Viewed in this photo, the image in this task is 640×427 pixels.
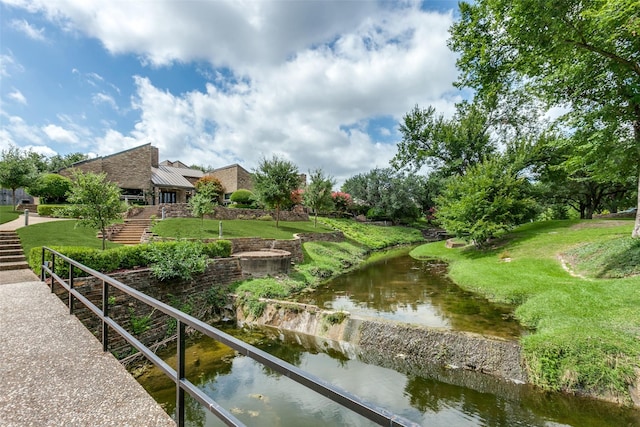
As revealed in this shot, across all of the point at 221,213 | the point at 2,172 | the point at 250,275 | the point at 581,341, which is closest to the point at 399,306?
the point at 581,341

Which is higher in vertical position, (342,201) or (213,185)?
(213,185)

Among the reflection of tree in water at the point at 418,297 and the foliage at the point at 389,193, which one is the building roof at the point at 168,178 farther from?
the reflection of tree in water at the point at 418,297

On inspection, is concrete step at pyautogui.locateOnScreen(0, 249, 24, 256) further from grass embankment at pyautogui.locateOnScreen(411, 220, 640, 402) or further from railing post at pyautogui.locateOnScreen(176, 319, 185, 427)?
grass embankment at pyautogui.locateOnScreen(411, 220, 640, 402)

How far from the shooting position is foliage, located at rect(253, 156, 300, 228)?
2253cm

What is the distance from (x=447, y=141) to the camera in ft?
81.5

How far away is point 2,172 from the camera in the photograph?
2017 centimetres

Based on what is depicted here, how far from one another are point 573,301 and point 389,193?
3289 cm

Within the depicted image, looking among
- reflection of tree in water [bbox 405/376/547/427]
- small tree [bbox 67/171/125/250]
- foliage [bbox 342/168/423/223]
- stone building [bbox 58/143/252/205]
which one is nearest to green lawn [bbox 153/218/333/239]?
small tree [bbox 67/171/125/250]

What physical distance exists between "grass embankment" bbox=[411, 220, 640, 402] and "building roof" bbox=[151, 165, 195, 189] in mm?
29464

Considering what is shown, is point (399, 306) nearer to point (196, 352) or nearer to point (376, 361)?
point (376, 361)

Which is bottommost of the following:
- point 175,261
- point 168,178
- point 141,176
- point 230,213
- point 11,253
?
point 175,261

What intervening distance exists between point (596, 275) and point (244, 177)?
3684cm

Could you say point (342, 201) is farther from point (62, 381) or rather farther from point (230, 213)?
point (62, 381)

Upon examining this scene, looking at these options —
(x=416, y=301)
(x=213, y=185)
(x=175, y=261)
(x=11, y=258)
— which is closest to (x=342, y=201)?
(x=213, y=185)
